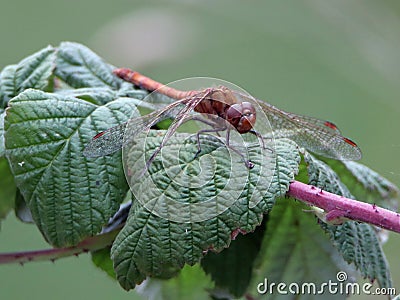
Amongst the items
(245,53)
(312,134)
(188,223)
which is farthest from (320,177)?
(245,53)

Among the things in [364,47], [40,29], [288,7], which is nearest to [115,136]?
[364,47]

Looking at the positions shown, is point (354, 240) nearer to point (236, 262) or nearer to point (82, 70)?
point (236, 262)

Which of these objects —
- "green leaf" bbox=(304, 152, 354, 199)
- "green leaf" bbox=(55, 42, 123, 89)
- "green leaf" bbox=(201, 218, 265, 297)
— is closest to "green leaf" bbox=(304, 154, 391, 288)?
"green leaf" bbox=(304, 152, 354, 199)

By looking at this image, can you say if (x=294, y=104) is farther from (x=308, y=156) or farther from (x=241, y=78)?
(x=308, y=156)

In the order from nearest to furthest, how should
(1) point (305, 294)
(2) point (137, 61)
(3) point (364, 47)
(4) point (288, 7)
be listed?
(1) point (305, 294) < (3) point (364, 47) < (2) point (137, 61) < (4) point (288, 7)

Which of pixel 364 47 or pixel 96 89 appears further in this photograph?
pixel 364 47

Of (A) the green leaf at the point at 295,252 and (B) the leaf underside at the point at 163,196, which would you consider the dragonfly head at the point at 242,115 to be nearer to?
(B) the leaf underside at the point at 163,196

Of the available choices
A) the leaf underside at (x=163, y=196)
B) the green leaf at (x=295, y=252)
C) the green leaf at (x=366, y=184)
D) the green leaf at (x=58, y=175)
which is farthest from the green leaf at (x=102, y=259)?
the green leaf at (x=366, y=184)
